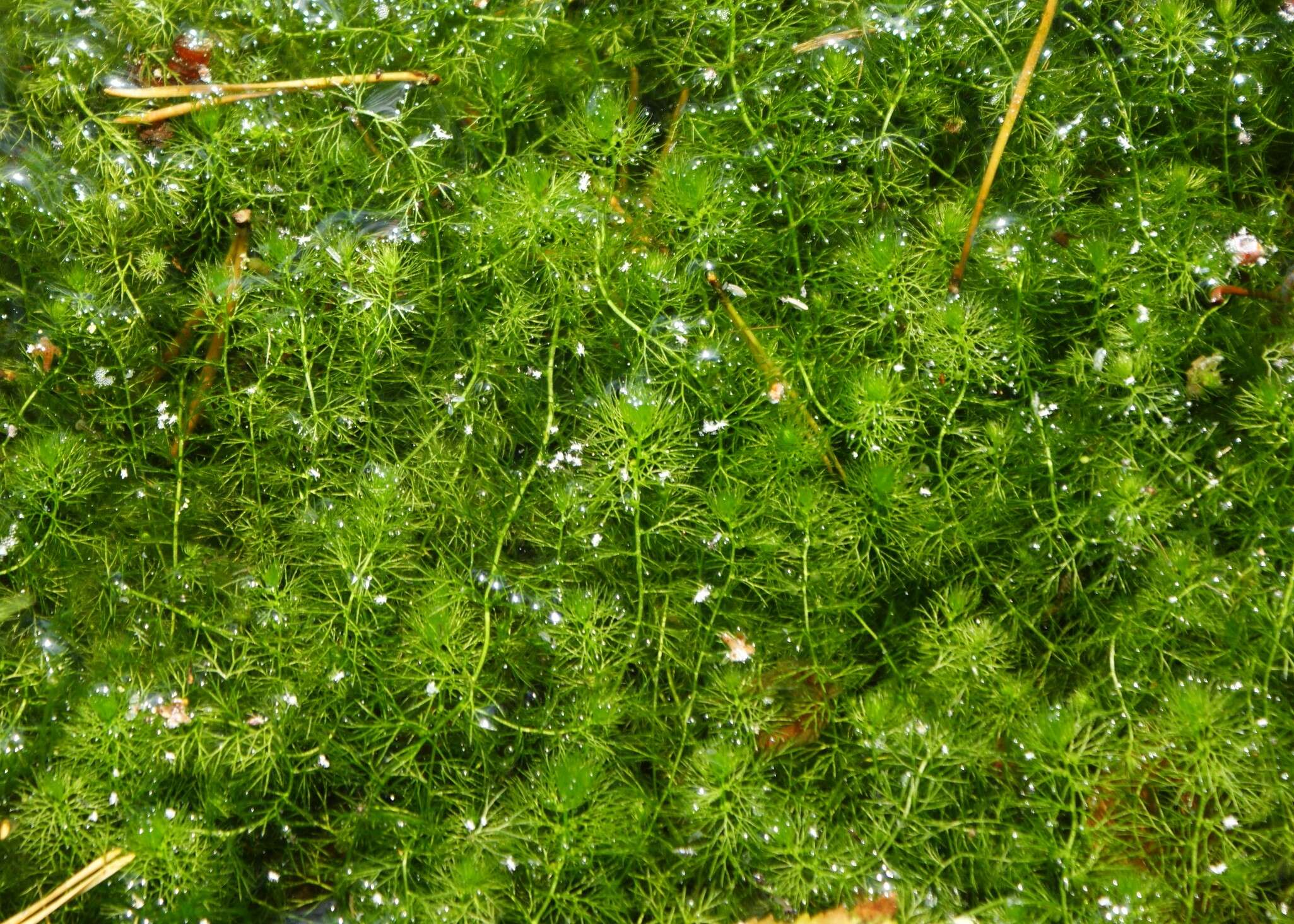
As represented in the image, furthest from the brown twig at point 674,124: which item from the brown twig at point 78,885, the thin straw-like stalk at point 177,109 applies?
the brown twig at point 78,885

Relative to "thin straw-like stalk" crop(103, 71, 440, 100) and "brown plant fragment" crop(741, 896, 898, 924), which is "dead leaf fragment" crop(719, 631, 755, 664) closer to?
"brown plant fragment" crop(741, 896, 898, 924)

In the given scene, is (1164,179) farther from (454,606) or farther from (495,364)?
(454,606)

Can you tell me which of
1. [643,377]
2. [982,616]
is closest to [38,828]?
[643,377]

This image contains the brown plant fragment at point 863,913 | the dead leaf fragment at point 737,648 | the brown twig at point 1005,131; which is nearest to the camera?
the brown plant fragment at point 863,913

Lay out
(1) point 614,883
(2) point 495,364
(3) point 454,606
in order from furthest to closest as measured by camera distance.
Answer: (2) point 495,364 < (3) point 454,606 < (1) point 614,883

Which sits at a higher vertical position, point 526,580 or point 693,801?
point 526,580

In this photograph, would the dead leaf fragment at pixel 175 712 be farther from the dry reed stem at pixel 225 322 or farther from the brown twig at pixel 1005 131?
the brown twig at pixel 1005 131

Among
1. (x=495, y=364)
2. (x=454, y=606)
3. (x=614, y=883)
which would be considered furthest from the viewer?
(x=495, y=364)

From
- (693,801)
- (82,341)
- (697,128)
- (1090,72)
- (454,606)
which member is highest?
(1090,72)

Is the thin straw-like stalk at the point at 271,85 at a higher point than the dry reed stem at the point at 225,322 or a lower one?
higher
